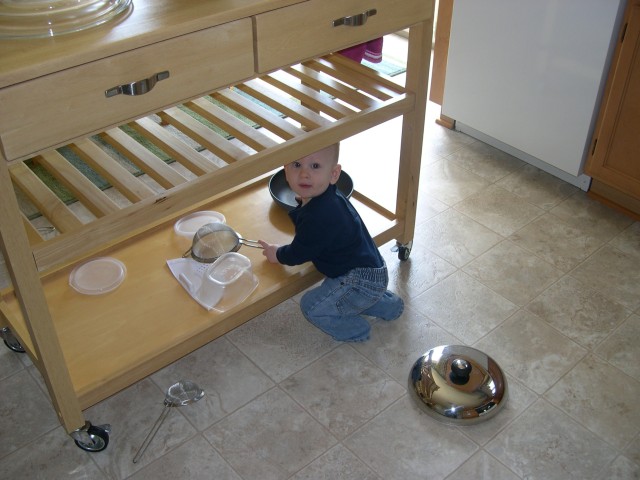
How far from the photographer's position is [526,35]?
2273mm

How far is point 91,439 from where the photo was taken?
1.56m

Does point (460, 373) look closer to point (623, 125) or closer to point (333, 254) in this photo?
point (333, 254)

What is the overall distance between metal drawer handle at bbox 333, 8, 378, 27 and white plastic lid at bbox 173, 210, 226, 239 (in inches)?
27.0

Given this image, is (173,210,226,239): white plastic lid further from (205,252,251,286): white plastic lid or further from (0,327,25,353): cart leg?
(0,327,25,353): cart leg

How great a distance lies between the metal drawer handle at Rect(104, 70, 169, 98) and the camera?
1213 mm

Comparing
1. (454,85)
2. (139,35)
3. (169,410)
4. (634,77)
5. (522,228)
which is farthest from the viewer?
(454,85)

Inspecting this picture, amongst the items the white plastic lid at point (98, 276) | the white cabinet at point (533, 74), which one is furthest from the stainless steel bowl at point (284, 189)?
the white cabinet at point (533, 74)

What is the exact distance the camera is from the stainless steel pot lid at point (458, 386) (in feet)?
5.35

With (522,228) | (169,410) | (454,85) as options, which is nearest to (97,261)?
(169,410)

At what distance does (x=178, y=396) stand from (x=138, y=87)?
0.74 m

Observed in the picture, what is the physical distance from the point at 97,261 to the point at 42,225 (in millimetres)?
447

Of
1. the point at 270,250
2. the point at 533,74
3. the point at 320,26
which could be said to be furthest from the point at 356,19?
the point at 533,74

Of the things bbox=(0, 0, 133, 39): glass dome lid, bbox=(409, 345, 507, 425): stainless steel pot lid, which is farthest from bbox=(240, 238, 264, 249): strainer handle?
bbox=(0, 0, 133, 39): glass dome lid

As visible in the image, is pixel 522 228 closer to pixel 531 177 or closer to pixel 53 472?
pixel 531 177
